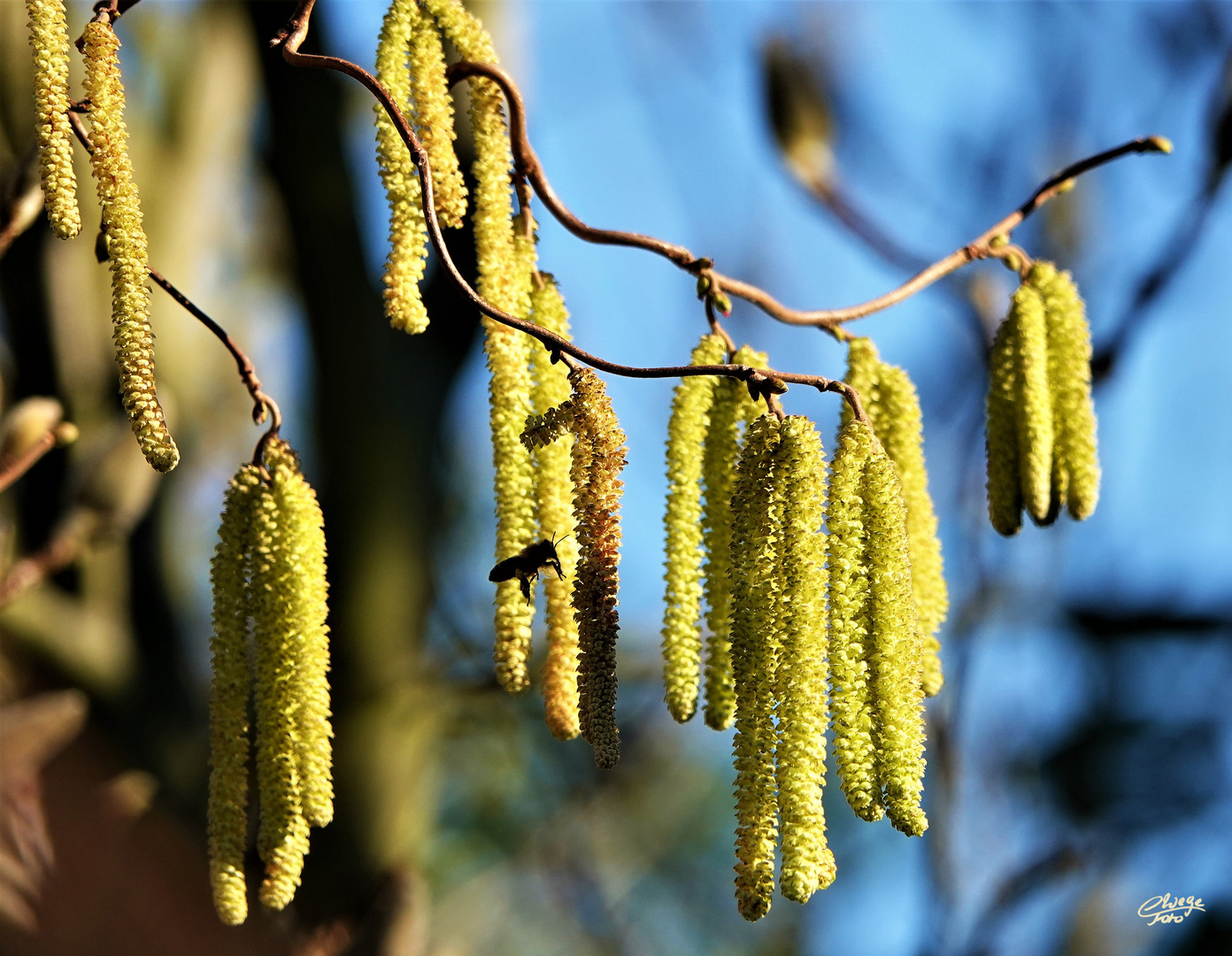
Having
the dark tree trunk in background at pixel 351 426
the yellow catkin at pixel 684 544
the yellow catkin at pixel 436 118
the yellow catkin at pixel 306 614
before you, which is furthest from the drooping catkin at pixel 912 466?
the dark tree trunk in background at pixel 351 426

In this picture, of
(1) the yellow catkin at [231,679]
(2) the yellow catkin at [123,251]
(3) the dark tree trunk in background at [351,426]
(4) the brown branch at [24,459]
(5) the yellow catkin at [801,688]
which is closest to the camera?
(2) the yellow catkin at [123,251]

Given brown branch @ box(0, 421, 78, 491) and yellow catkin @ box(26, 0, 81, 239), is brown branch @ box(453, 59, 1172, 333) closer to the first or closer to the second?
yellow catkin @ box(26, 0, 81, 239)

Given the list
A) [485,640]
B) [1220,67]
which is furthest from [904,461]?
[485,640]

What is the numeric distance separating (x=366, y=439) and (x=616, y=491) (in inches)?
87.6

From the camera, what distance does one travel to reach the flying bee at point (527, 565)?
1124mm

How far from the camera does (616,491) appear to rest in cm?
104

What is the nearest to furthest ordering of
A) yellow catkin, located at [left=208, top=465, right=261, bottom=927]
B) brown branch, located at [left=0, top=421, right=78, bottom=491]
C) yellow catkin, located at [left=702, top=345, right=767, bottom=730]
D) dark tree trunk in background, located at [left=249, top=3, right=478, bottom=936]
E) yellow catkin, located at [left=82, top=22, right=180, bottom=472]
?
yellow catkin, located at [left=82, top=22, right=180, bottom=472], yellow catkin, located at [left=208, top=465, right=261, bottom=927], yellow catkin, located at [left=702, top=345, right=767, bottom=730], brown branch, located at [left=0, top=421, right=78, bottom=491], dark tree trunk in background, located at [left=249, top=3, right=478, bottom=936]

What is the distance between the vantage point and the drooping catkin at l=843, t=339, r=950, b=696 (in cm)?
132

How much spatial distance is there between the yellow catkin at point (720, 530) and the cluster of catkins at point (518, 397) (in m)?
0.14

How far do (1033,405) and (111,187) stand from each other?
3.31 feet

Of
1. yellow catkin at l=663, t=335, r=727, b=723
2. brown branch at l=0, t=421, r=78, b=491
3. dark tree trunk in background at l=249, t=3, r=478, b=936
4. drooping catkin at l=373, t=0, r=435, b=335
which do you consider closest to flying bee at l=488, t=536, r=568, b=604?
yellow catkin at l=663, t=335, r=727, b=723

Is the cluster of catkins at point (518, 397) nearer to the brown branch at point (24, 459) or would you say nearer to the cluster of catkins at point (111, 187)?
the cluster of catkins at point (111, 187)

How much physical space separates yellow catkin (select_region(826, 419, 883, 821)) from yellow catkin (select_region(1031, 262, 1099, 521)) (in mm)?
481

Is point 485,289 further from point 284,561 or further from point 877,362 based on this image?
point 877,362
